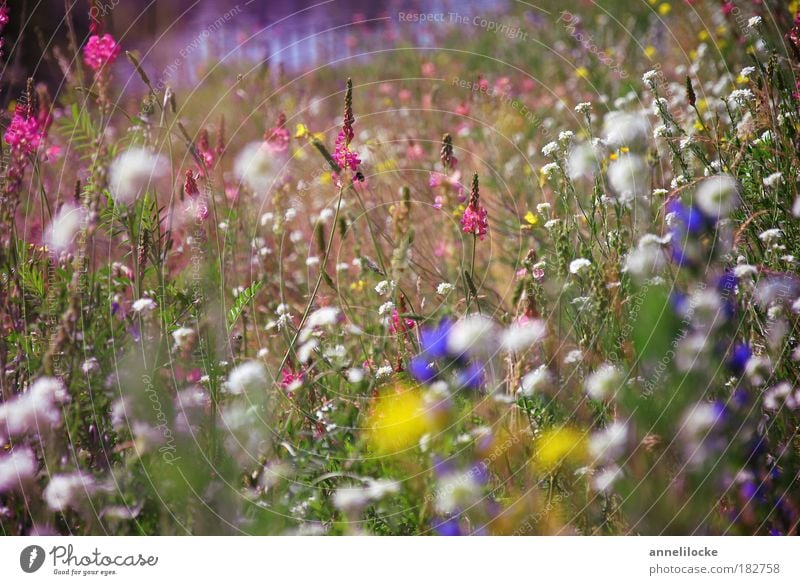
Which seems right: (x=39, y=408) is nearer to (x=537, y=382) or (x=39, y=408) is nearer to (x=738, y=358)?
(x=537, y=382)

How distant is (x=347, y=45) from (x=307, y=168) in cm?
45

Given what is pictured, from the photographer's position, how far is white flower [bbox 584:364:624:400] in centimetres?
118

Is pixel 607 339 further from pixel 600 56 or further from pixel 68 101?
pixel 600 56

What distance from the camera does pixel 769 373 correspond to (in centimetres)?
120

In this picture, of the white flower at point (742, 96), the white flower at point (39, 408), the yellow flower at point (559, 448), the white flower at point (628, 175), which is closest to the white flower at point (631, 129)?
the white flower at point (628, 175)

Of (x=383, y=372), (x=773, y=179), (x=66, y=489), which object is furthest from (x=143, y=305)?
(x=773, y=179)

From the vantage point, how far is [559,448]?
1.17m

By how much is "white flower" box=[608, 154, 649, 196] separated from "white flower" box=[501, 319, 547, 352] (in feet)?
1.37

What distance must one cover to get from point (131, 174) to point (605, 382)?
38.9 inches

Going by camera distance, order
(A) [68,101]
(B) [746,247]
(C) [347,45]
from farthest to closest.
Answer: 1. (C) [347,45]
2. (A) [68,101]
3. (B) [746,247]

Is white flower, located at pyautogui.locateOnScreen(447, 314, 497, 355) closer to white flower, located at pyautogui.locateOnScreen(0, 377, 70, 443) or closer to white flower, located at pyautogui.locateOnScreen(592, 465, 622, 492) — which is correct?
white flower, located at pyautogui.locateOnScreen(592, 465, 622, 492)

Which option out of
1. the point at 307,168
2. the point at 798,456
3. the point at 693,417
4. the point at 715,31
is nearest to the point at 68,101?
the point at 307,168

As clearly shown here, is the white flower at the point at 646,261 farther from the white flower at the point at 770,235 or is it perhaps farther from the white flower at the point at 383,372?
the white flower at the point at 383,372

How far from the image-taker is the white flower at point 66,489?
1.14m
